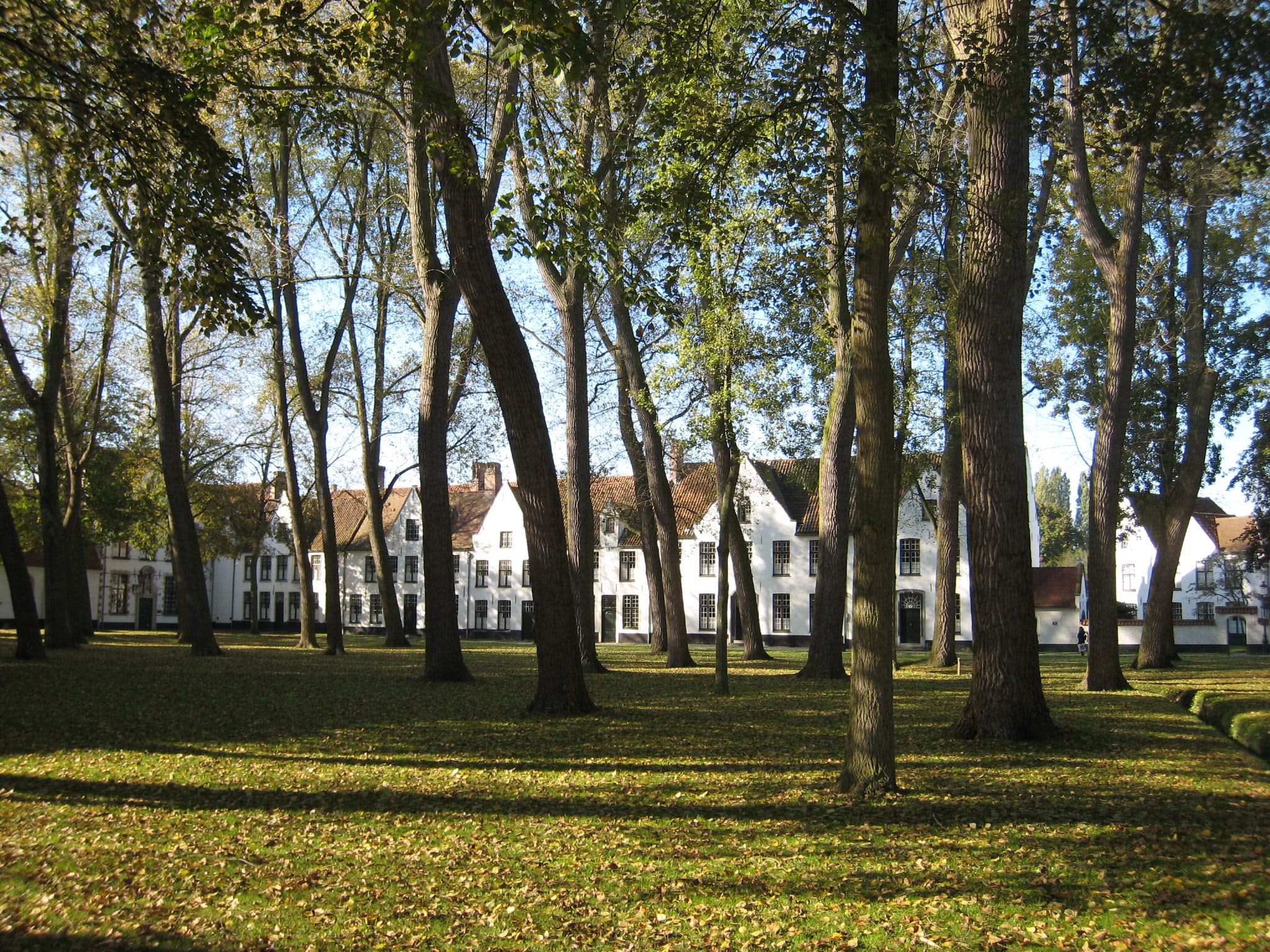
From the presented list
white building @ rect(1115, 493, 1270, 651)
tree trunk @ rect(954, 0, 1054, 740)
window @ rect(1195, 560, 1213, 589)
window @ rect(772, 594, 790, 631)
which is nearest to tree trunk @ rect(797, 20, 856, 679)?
tree trunk @ rect(954, 0, 1054, 740)

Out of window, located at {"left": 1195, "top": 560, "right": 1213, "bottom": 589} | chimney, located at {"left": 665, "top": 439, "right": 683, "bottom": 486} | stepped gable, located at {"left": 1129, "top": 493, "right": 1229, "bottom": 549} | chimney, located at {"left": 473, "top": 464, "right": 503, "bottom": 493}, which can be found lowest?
window, located at {"left": 1195, "top": 560, "right": 1213, "bottom": 589}

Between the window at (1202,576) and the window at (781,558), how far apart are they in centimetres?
2594

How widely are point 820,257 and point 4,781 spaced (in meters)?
8.33

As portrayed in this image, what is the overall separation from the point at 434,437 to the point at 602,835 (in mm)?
12996

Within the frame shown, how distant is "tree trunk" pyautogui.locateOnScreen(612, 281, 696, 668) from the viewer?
23.5m

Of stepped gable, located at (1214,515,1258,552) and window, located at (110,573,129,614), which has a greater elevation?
stepped gable, located at (1214,515,1258,552)

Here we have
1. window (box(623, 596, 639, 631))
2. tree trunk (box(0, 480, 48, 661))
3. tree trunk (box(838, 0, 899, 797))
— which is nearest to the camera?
tree trunk (box(838, 0, 899, 797))

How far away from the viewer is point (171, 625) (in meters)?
63.3

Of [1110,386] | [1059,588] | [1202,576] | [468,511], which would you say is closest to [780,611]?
[1059,588]

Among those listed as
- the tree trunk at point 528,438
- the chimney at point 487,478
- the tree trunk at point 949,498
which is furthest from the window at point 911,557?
the tree trunk at point 528,438

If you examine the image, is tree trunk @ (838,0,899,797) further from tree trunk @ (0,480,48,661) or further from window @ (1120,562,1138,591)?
window @ (1120,562,1138,591)

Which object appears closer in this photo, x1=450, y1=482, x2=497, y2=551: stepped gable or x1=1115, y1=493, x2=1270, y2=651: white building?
x1=1115, y1=493, x2=1270, y2=651: white building

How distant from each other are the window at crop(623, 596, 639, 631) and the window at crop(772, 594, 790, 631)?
792 centimetres

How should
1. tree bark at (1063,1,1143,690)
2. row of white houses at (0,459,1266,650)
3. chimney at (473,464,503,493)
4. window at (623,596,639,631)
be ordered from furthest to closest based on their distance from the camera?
chimney at (473,464,503,493) → window at (623,596,639,631) → row of white houses at (0,459,1266,650) → tree bark at (1063,1,1143,690)
